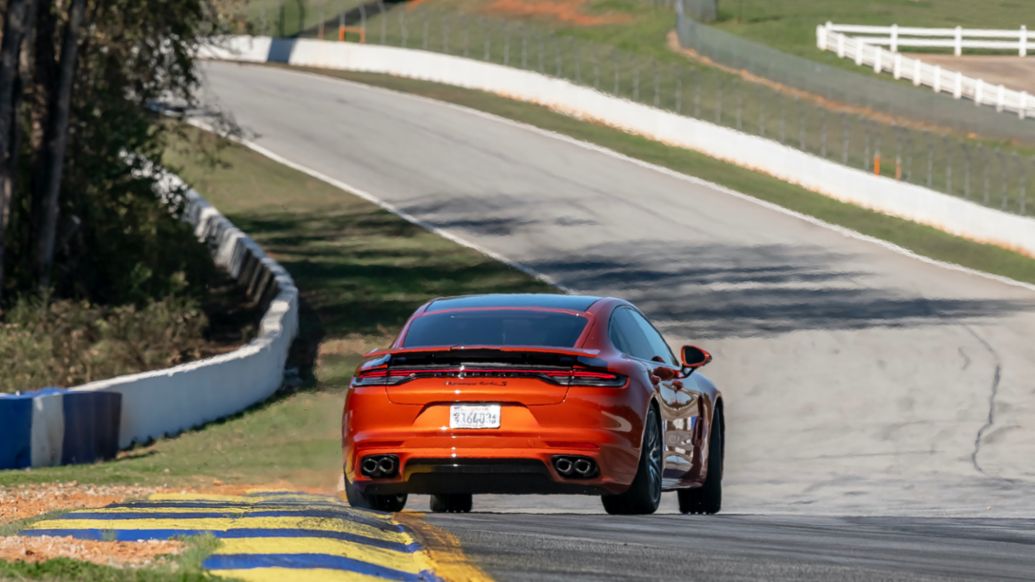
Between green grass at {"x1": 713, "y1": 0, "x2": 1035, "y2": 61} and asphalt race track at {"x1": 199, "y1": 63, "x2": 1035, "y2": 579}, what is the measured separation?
1850 centimetres

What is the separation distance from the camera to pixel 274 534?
8750 millimetres

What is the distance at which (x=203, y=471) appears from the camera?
55.6 feet

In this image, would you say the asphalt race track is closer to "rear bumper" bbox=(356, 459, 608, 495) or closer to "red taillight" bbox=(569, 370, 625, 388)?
"rear bumper" bbox=(356, 459, 608, 495)

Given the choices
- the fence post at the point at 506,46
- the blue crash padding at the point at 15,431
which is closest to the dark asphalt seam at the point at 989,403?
the blue crash padding at the point at 15,431

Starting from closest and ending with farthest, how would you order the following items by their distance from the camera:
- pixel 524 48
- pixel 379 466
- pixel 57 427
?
1. pixel 379 466
2. pixel 57 427
3. pixel 524 48

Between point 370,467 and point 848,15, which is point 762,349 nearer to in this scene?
point 370,467

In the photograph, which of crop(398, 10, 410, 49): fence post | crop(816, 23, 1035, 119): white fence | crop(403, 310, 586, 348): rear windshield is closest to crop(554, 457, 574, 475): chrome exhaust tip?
crop(403, 310, 586, 348): rear windshield

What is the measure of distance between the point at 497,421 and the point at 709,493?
9.43 feet

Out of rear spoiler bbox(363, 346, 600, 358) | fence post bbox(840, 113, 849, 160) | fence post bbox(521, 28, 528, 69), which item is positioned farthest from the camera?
fence post bbox(521, 28, 528, 69)

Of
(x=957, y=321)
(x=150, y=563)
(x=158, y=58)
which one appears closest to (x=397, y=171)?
(x=158, y=58)

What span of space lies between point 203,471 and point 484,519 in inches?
251

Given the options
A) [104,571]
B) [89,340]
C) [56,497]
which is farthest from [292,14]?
[104,571]

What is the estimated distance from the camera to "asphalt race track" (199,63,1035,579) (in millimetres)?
9828

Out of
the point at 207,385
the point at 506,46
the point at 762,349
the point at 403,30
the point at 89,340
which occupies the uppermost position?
the point at 207,385
